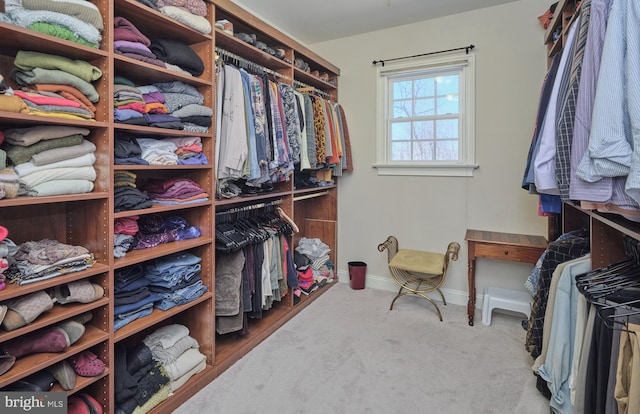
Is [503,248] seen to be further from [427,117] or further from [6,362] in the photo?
[6,362]

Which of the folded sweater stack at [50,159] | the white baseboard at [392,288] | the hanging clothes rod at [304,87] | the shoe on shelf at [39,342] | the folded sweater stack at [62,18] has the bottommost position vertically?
the white baseboard at [392,288]

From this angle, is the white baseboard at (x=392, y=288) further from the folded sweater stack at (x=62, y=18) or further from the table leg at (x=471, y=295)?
the folded sweater stack at (x=62, y=18)

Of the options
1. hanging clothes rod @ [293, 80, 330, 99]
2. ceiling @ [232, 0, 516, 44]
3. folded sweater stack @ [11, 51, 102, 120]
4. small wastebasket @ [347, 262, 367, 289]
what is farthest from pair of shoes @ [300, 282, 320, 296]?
ceiling @ [232, 0, 516, 44]

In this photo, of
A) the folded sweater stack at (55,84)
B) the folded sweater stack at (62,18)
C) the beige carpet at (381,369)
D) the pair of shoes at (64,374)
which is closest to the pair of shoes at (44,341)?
the pair of shoes at (64,374)

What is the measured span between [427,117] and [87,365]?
123 inches

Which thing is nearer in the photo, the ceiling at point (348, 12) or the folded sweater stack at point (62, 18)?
the folded sweater stack at point (62, 18)

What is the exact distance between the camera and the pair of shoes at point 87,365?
154 centimetres

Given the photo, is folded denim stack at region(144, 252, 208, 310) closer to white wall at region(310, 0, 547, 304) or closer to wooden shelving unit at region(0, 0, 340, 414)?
wooden shelving unit at region(0, 0, 340, 414)

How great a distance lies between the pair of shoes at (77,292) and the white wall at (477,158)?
8.58 ft

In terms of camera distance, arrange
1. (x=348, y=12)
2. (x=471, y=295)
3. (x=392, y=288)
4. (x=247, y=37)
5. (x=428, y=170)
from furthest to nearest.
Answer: (x=392, y=288), (x=428, y=170), (x=348, y=12), (x=471, y=295), (x=247, y=37)

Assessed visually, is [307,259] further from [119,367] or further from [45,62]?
[45,62]

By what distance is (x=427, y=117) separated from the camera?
11.2ft

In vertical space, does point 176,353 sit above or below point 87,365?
below

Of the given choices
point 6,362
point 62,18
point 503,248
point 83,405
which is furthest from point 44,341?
point 503,248
